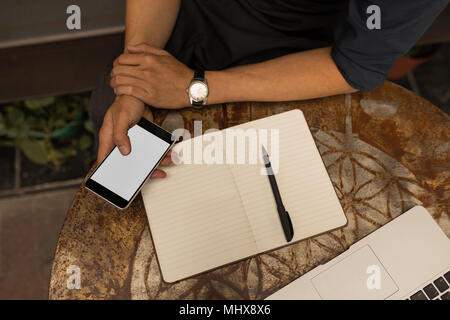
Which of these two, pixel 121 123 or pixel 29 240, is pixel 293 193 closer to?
pixel 121 123

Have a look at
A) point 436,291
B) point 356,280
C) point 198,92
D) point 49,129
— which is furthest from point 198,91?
point 49,129

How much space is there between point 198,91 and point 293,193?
0.32m

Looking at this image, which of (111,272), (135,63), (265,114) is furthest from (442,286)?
(135,63)

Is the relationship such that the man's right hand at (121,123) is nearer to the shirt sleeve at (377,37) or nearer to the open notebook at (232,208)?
the open notebook at (232,208)

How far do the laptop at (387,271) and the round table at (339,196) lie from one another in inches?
0.8

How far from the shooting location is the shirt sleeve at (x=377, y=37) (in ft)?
2.00

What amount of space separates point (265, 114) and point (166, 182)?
0.93ft

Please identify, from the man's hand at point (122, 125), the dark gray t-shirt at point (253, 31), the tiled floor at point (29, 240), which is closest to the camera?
the man's hand at point (122, 125)

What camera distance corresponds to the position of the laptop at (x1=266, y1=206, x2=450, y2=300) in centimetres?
65

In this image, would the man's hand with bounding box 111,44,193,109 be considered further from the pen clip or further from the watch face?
the pen clip

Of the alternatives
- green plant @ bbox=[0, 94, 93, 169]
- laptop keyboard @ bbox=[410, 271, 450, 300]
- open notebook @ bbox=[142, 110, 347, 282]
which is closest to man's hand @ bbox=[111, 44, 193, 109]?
open notebook @ bbox=[142, 110, 347, 282]

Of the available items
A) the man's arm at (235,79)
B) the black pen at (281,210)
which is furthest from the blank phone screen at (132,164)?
the black pen at (281,210)

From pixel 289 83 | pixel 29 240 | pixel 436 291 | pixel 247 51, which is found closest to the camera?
pixel 436 291

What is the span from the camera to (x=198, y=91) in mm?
781
